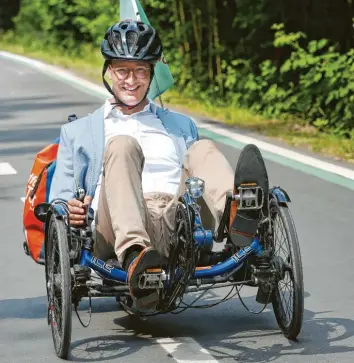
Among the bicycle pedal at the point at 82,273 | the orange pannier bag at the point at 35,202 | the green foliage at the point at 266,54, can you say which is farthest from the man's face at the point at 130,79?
the green foliage at the point at 266,54

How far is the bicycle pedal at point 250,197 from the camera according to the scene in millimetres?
6430

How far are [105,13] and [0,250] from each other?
1126 inches

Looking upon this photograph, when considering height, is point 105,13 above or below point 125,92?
below

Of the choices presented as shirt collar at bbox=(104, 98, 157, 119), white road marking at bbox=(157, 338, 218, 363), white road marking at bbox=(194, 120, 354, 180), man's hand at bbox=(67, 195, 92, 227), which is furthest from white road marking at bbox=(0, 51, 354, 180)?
man's hand at bbox=(67, 195, 92, 227)

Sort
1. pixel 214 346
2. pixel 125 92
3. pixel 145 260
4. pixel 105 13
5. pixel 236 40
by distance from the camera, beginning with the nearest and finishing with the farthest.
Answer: pixel 145 260 < pixel 214 346 < pixel 125 92 < pixel 236 40 < pixel 105 13

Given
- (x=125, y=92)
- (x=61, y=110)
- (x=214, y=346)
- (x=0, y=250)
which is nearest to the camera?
(x=214, y=346)

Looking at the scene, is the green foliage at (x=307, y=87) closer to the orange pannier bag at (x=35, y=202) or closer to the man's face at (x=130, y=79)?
the man's face at (x=130, y=79)

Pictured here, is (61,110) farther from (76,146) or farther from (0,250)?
(76,146)

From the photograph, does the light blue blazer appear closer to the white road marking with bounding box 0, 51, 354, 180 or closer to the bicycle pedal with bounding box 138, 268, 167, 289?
the bicycle pedal with bounding box 138, 268, 167, 289

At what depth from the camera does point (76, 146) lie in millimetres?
7016

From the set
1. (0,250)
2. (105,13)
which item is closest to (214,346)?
(0,250)

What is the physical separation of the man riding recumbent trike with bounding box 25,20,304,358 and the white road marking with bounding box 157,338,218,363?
18 cm

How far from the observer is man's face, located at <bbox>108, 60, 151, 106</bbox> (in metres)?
7.23

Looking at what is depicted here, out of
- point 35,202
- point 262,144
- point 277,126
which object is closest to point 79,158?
point 35,202
